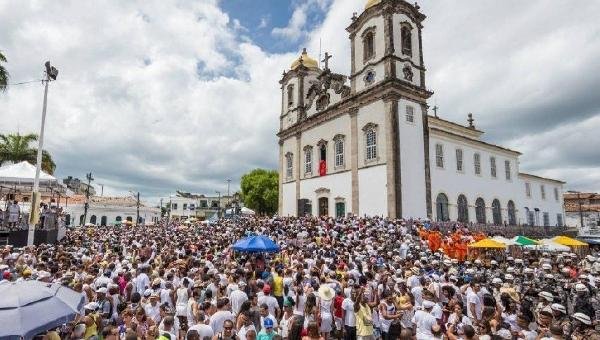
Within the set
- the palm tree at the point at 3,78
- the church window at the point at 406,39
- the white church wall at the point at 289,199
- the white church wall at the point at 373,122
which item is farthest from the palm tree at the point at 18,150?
the church window at the point at 406,39

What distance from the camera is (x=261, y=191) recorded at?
2311 inches

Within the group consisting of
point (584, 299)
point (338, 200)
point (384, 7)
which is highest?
point (384, 7)

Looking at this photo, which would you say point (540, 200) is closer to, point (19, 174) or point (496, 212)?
point (496, 212)

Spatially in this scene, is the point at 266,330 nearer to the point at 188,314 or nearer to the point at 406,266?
the point at 188,314

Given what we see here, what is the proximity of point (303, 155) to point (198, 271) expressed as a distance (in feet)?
90.7

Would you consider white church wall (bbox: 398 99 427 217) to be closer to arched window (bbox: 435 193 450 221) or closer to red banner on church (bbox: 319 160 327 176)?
arched window (bbox: 435 193 450 221)

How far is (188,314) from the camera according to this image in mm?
7352

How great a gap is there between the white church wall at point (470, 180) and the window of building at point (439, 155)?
27 centimetres

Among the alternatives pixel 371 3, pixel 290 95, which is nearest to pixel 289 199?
pixel 290 95

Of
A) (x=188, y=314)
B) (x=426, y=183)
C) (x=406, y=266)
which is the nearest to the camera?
(x=188, y=314)

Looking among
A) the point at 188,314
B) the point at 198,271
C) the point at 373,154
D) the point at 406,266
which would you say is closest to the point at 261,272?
the point at 198,271

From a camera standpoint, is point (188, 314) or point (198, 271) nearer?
point (188, 314)

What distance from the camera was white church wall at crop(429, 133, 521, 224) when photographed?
30781mm

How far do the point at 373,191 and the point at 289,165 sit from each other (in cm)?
1350
